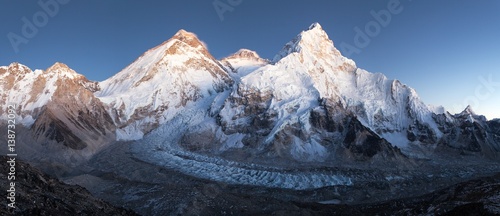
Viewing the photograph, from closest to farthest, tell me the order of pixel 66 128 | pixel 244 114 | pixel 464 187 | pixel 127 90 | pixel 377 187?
pixel 464 187 → pixel 377 187 → pixel 66 128 → pixel 244 114 → pixel 127 90

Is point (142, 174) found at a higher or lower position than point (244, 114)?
lower

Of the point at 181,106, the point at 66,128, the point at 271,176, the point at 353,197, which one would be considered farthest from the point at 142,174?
the point at 181,106

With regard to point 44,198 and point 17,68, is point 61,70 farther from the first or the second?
point 44,198

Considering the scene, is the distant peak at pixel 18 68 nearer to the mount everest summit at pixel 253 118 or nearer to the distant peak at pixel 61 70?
the mount everest summit at pixel 253 118

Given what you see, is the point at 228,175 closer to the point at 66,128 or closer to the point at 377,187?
the point at 377,187

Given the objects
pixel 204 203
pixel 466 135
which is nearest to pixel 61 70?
pixel 204 203

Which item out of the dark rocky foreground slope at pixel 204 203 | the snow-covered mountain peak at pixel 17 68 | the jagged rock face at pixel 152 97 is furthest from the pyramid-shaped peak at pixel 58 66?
the dark rocky foreground slope at pixel 204 203

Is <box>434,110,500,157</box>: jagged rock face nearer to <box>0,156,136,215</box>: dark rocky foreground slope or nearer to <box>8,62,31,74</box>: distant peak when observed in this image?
<box>0,156,136,215</box>: dark rocky foreground slope
